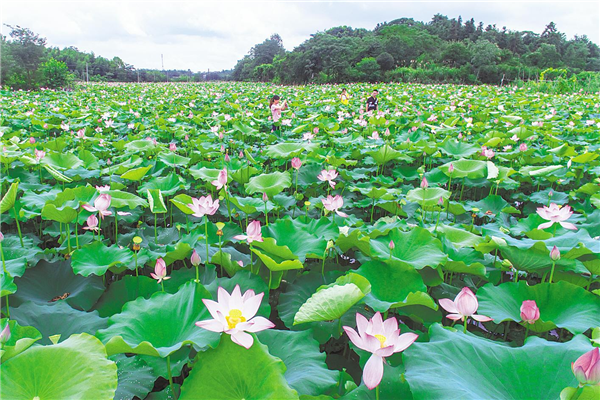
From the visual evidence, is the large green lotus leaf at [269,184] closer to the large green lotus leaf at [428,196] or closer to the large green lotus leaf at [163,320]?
the large green lotus leaf at [428,196]

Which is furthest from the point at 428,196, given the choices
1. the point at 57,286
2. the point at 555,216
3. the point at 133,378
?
the point at 57,286

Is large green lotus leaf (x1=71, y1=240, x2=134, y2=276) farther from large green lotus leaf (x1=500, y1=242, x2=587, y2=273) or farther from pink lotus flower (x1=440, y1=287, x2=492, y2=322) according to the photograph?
large green lotus leaf (x1=500, y1=242, x2=587, y2=273)

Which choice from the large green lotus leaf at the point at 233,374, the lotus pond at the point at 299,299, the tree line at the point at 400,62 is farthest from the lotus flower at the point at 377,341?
the tree line at the point at 400,62

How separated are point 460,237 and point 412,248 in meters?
0.40

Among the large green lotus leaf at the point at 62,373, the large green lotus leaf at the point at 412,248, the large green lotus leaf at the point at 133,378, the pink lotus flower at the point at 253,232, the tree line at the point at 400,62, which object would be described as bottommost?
the large green lotus leaf at the point at 133,378

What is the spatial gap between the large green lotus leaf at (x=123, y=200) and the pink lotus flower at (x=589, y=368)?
5.63ft

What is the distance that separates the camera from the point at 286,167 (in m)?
3.42

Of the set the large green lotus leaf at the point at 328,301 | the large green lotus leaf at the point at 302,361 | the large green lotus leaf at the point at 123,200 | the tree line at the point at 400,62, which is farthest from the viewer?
the tree line at the point at 400,62

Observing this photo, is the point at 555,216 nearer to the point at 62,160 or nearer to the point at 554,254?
the point at 554,254

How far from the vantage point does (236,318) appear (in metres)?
0.78

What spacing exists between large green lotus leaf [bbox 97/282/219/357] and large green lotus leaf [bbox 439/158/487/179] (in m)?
1.97

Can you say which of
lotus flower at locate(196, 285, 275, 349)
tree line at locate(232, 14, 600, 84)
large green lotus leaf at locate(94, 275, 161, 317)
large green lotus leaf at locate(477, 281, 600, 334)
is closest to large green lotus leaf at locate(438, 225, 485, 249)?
large green lotus leaf at locate(477, 281, 600, 334)

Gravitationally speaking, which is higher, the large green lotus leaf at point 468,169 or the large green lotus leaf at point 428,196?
the large green lotus leaf at point 468,169

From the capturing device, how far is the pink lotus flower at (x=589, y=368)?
597 millimetres
